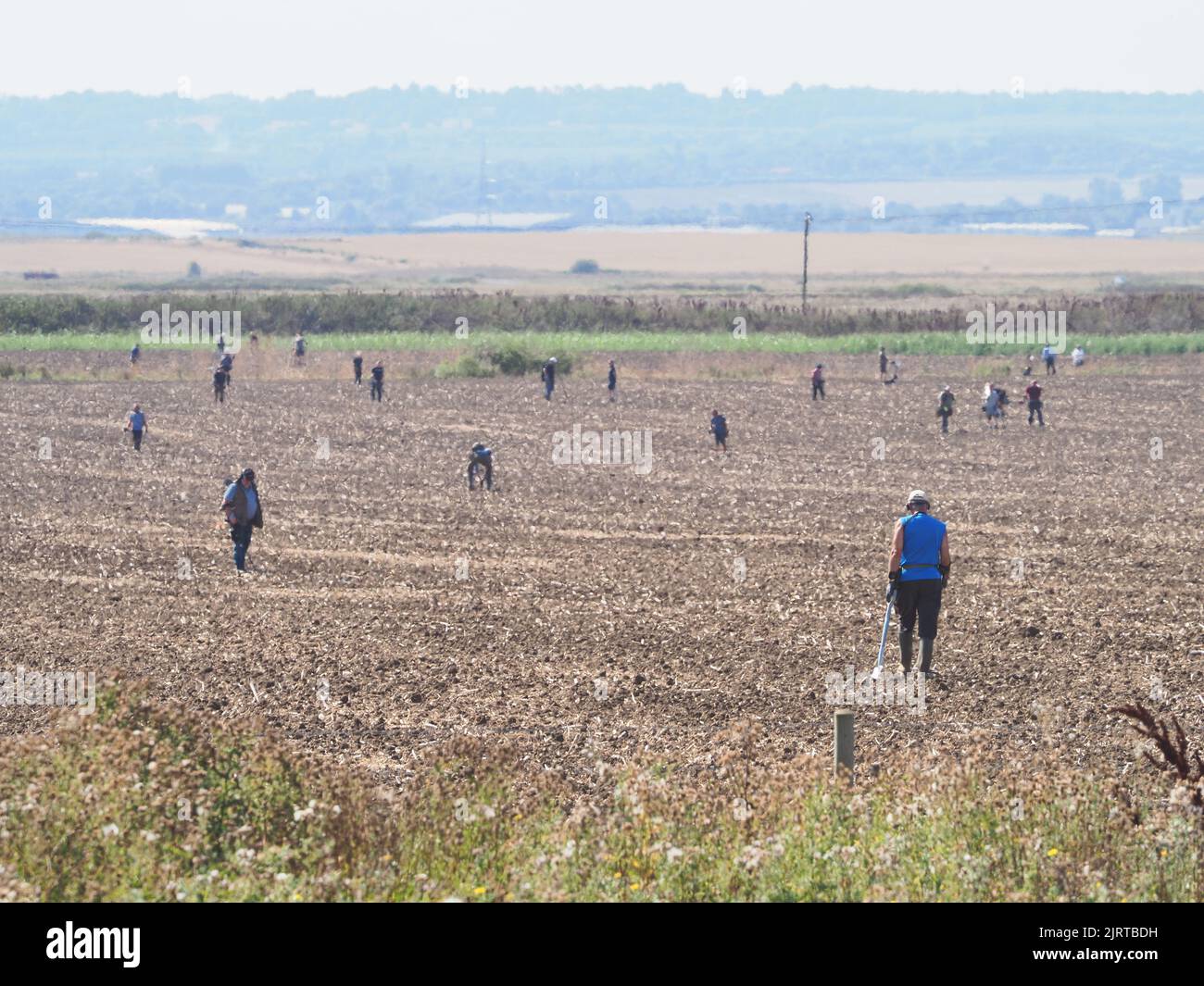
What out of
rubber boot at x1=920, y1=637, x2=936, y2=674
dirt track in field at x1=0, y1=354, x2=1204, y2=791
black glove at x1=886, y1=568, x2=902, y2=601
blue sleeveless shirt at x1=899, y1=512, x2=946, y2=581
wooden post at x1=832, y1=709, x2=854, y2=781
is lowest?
dirt track in field at x1=0, y1=354, x2=1204, y2=791

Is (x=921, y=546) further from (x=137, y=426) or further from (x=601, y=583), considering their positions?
(x=137, y=426)

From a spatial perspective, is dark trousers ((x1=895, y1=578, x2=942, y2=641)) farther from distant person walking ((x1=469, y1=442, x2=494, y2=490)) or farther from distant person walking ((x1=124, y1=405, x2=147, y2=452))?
distant person walking ((x1=124, y1=405, x2=147, y2=452))

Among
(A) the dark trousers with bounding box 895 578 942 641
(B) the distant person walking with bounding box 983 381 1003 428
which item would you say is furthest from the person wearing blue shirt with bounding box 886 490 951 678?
(B) the distant person walking with bounding box 983 381 1003 428

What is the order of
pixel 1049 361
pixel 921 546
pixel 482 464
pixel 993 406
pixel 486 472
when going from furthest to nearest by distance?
pixel 1049 361 → pixel 993 406 → pixel 482 464 → pixel 486 472 → pixel 921 546

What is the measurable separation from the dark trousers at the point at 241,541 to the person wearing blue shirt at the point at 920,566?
9.21 m

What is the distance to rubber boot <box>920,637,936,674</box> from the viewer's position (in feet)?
50.6

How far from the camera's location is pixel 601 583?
20844 millimetres

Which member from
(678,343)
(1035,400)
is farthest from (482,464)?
(678,343)

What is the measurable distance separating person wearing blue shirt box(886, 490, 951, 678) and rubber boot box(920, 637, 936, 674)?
0.21ft

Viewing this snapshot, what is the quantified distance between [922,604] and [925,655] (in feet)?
1.76

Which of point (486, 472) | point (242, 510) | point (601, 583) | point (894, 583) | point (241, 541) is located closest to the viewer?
point (894, 583)

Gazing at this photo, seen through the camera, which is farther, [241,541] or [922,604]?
[241,541]

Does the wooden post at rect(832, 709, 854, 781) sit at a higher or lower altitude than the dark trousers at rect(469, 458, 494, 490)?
higher

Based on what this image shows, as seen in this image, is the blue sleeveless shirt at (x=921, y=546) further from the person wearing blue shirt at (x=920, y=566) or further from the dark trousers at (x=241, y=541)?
the dark trousers at (x=241, y=541)
